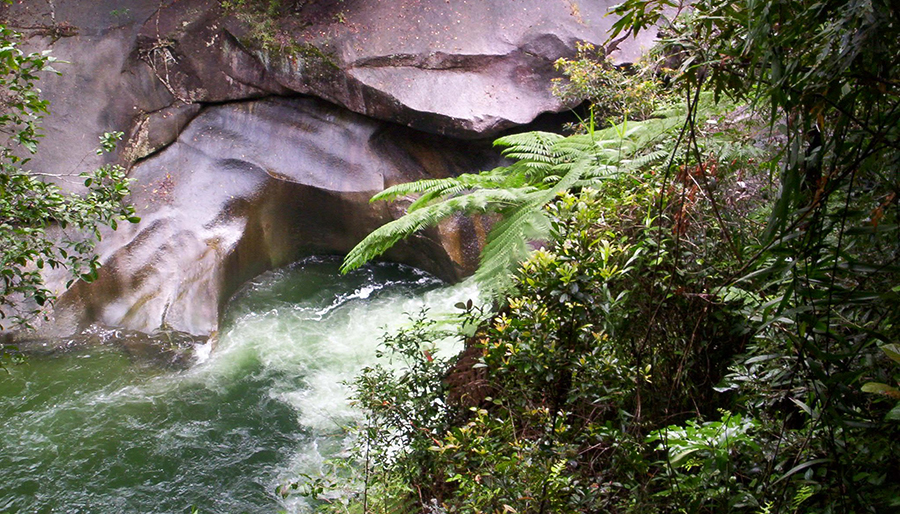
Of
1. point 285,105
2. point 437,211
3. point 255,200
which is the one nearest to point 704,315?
point 437,211

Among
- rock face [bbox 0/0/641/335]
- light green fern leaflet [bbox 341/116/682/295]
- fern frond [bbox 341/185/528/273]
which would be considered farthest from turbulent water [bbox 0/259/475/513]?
light green fern leaflet [bbox 341/116/682/295]

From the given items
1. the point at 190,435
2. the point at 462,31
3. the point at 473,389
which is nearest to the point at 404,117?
the point at 462,31

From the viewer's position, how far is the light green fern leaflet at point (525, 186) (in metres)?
3.02

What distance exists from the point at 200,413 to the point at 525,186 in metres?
3.39

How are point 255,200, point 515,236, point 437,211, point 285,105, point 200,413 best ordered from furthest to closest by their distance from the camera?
1. point 285,105
2. point 255,200
3. point 200,413
4. point 437,211
5. point 515,236

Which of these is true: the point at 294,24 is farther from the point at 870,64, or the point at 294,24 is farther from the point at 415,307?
the point at 870,64

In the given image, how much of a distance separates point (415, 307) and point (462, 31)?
10.7 feet

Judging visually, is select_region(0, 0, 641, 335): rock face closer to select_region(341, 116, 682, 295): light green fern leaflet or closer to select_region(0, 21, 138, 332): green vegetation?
select_region(341, 116, 682, 295): light green fern leaflet

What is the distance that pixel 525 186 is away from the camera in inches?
142

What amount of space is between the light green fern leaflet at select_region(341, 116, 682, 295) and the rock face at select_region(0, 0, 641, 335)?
2695 millimetres

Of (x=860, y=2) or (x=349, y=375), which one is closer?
(x=860, y=2)

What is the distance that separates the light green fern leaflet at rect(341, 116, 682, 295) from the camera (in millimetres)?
3023

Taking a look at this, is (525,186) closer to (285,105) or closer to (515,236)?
(515,236)

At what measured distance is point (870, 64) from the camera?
101 centimetres
